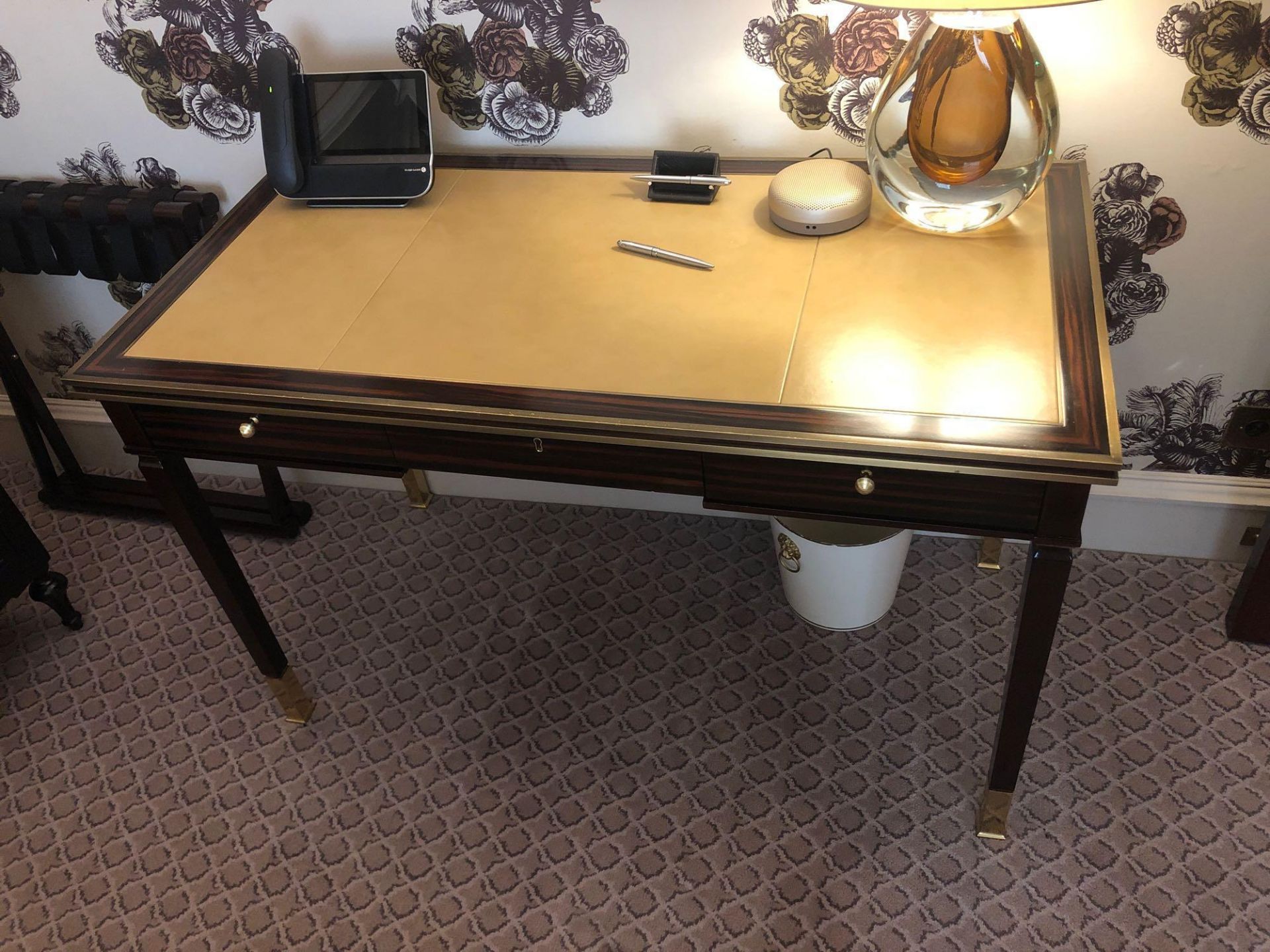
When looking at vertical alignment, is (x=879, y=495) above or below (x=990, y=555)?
above

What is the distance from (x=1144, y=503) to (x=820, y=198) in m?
0.93

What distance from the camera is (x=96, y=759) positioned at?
1853 mm

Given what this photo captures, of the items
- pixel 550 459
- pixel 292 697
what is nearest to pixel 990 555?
pixel 550 459

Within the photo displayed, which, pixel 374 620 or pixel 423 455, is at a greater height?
pixel 423 455

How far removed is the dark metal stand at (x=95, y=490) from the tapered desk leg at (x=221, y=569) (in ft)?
1.47

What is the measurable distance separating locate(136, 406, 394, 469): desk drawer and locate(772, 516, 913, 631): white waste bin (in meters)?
0.74

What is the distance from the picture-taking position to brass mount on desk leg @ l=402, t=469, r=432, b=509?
7.24 feet

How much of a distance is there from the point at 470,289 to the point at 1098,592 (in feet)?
4.17

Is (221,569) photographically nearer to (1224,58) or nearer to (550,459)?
(550,459)

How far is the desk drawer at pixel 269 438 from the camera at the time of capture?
52.5 inches

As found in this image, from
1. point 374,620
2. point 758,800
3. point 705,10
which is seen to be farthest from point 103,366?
point 758,800

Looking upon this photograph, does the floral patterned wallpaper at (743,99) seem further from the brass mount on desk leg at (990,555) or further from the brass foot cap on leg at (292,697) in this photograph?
the brass foot cap on leg at (292,697)

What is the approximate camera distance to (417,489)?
2223 mm

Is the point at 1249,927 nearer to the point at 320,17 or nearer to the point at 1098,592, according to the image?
the point at 1098,592
